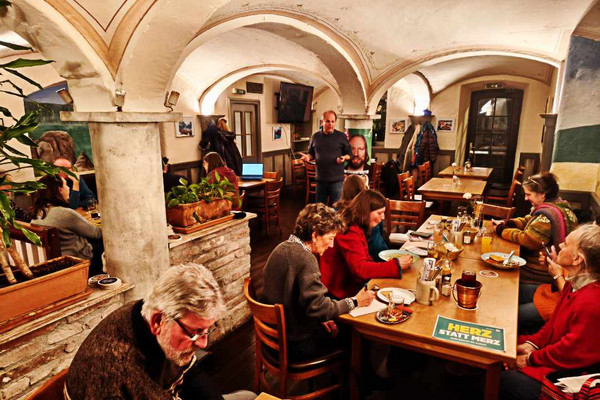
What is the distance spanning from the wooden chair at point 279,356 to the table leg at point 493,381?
0.75 metres

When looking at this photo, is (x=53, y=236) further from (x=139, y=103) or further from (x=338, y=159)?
(x=338, y=159)

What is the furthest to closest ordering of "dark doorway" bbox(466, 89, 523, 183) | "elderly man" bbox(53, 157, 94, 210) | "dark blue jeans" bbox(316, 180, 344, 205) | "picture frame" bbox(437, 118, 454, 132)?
"picture frame" bbox(437, 118, 454, 132)
"dark doorway" bbox(466, 89, 523, 183)
"dark blue jeans" bbox(316, 180, 344, 205)
"elderly man" bbox(53, 157, 94, 210)

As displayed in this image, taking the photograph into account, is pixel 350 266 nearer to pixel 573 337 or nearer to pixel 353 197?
pixel 353 197

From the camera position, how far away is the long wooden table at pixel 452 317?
1.71 meters

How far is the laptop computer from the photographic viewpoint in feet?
22.5

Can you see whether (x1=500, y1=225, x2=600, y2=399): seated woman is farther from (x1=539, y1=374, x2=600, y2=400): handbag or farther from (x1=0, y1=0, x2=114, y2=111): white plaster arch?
(x1=0, y1=0, x2=114, y2=111): white plaster arch

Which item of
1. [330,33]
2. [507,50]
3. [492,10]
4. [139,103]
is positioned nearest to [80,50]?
[139,103]

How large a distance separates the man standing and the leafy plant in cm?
214

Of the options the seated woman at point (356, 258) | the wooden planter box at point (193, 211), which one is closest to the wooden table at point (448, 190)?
the seated woman at point (356, 258)

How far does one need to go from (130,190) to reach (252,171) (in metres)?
4.61

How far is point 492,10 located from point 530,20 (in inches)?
26.9

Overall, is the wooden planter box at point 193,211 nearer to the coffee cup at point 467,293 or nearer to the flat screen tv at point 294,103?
the coffee cup at point 467,293

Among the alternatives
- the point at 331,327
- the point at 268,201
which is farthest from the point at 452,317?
the point at 268,201

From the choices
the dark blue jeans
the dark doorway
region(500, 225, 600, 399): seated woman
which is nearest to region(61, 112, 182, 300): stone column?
region(500, 225, 600, 399): seated woman
